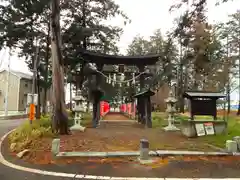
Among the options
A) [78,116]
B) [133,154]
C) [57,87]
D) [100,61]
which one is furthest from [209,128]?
[100,61]

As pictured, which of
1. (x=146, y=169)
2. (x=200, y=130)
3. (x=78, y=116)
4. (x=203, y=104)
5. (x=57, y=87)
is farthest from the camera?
(x=78, y=116)

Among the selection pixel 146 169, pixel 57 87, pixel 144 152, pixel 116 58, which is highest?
pixel 116 58

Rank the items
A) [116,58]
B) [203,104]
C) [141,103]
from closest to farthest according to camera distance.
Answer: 1. [203,104]
2. [116,58]
3. [141,103]

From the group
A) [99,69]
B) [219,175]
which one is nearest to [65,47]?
[99,69]

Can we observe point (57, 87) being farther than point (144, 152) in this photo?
Yes

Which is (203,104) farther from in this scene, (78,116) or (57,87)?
(57,87)

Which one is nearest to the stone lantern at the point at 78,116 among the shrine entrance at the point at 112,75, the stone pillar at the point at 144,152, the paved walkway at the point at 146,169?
the shrine entrance at the point at 112,75

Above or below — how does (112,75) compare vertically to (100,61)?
below

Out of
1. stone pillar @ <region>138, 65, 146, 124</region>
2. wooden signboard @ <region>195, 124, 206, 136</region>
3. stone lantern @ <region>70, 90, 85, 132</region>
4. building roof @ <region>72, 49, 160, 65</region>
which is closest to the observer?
wooden signboard @ <region>195, 124, 206, 136</region>

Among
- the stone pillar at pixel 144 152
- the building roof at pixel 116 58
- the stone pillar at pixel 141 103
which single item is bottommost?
the stone pillar at pixel 144 152

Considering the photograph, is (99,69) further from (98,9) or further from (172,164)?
(172,164)

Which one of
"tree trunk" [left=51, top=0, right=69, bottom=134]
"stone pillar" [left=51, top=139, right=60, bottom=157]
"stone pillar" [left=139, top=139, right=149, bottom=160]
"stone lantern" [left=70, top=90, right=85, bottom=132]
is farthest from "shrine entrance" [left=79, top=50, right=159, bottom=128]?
"stone pillar" [left=139, top=139, right=149, bottom=160]

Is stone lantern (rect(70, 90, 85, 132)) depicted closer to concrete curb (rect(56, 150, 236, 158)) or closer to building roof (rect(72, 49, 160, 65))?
building roof (rect(72, 49, 160, 65))

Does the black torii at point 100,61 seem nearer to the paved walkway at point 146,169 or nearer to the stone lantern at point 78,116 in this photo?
the stone lantern at point 78,116
